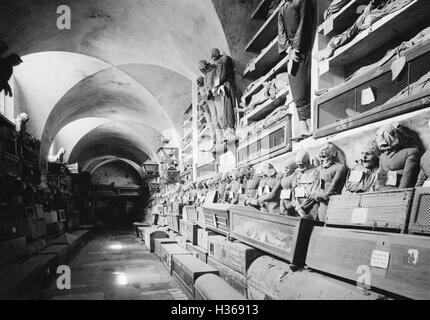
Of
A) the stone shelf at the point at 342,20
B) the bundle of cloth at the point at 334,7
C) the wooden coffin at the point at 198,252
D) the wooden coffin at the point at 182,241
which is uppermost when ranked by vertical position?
the bundle of cloth at the point at 334,7

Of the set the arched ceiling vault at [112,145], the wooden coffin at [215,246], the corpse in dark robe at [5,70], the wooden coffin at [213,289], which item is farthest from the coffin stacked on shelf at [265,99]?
the arched ceiling vault at [112,145]

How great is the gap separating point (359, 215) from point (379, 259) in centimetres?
55

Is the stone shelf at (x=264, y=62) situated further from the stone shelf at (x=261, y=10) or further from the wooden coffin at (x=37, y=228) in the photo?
the wooden coffin at (x=37, y=228)

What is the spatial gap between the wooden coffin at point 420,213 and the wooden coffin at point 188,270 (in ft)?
11.5

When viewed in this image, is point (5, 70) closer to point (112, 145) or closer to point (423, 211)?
point (423, 211)

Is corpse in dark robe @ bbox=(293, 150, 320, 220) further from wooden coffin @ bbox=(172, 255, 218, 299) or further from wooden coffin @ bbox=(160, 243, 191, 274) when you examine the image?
wooden coffin @ bbox=(160, 243, 191, 274)

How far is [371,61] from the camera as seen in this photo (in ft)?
13.8

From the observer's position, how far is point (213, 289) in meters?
4.27

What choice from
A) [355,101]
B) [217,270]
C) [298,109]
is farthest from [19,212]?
[355,101]

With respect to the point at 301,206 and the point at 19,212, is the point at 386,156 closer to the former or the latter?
the point at 301,206

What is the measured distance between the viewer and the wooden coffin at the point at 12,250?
555 centimetres

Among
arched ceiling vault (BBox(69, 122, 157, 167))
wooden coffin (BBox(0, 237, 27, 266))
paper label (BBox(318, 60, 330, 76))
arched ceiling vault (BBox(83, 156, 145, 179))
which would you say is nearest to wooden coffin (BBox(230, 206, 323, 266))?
paper label (BBox(318, 60, 330, 76))

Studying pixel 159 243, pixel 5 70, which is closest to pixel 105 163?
pixel 159 243
